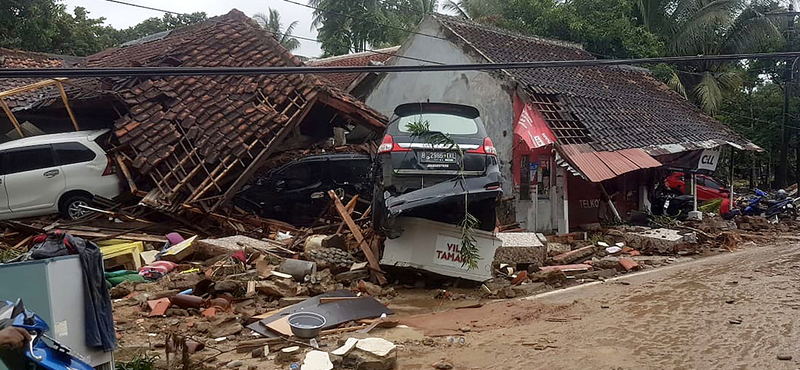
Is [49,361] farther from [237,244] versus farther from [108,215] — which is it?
[108,215]

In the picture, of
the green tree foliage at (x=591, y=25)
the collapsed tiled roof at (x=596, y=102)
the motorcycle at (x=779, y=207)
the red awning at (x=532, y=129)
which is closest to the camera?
the red awning at (x=532, y=129)

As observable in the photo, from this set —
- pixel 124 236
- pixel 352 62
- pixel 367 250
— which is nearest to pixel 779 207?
pixel 367 250

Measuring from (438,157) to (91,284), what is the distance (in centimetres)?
494

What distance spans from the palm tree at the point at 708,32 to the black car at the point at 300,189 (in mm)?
18420

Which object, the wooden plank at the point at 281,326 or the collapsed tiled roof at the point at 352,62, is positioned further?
the collapsed tiled roof at the point at 352,62

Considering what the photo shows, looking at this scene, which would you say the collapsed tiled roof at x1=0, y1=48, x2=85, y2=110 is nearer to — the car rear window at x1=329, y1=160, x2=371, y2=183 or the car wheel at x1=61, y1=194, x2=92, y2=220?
the car wheel at x1=61, y1=194, x2=92, y2=220

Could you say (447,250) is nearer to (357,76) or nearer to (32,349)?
(32,349)

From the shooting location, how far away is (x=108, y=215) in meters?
11.8

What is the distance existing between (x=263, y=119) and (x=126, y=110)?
3326 mm

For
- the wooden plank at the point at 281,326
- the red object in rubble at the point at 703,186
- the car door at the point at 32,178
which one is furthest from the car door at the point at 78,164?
the red object in rubble at the point at 703,186

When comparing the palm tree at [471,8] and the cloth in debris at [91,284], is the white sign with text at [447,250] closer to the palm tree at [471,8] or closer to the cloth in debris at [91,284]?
the cloth in debris at [91,284]

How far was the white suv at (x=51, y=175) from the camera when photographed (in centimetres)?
1171

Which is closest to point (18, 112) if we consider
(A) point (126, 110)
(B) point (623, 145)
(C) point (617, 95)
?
(A) point (126, 110)

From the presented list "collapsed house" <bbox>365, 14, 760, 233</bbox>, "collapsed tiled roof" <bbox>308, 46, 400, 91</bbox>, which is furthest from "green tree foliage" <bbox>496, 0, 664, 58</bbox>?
"collapsed tiled roof" <bbox>308, 46, 400, 91</bbox>
